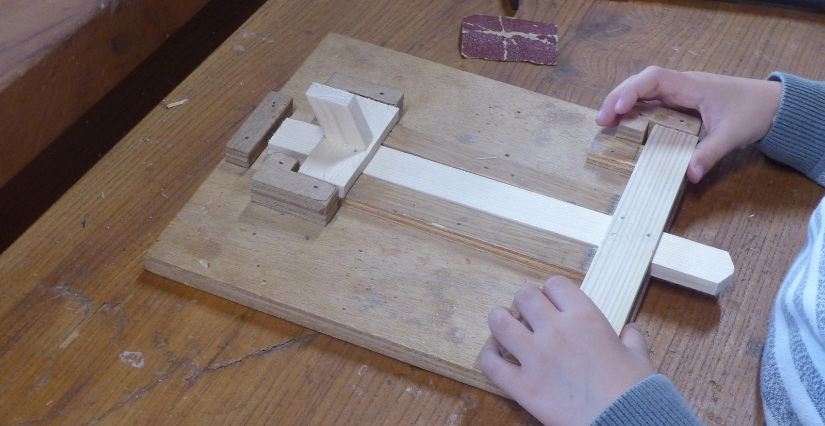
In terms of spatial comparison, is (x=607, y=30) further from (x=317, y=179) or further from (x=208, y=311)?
(x=208, y=311)

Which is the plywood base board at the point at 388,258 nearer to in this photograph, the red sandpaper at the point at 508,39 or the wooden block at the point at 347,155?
the wooden block at the point at 347,155

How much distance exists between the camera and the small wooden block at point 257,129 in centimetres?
83

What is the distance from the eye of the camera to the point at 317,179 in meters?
0.79

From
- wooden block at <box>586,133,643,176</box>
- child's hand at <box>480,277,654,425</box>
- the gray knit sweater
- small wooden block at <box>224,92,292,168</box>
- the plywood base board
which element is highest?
small wooden block at <box>224,92,292,168</box>

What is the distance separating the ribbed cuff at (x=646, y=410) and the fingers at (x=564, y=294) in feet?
0.31

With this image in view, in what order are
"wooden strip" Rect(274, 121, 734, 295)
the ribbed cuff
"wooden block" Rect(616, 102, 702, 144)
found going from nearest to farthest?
the ribbed cuff
"wooden strip" Rect(274, 121, 734, 295)
"wooden block" Rect(616, 102, 702, 144)

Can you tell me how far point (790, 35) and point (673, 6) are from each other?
0.18 meters

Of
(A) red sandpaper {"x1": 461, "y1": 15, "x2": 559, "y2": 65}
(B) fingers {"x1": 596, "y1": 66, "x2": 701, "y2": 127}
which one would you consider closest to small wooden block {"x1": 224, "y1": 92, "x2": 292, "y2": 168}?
(A) red sandpaper {"x1": 461, "y1": 15, "x2": 559, "y2": 65}

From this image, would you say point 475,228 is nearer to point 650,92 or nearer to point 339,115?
point 339,115

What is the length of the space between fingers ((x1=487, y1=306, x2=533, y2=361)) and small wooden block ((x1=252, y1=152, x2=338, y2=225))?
8.6 inches

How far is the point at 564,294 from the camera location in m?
0.71

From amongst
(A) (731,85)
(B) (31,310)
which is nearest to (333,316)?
(B) (31,310)

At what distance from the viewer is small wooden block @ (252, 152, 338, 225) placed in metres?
0.77

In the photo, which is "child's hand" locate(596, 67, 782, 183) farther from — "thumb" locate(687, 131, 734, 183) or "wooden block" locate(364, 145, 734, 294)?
"wooden block" locate(364, 145, 734, 294)
